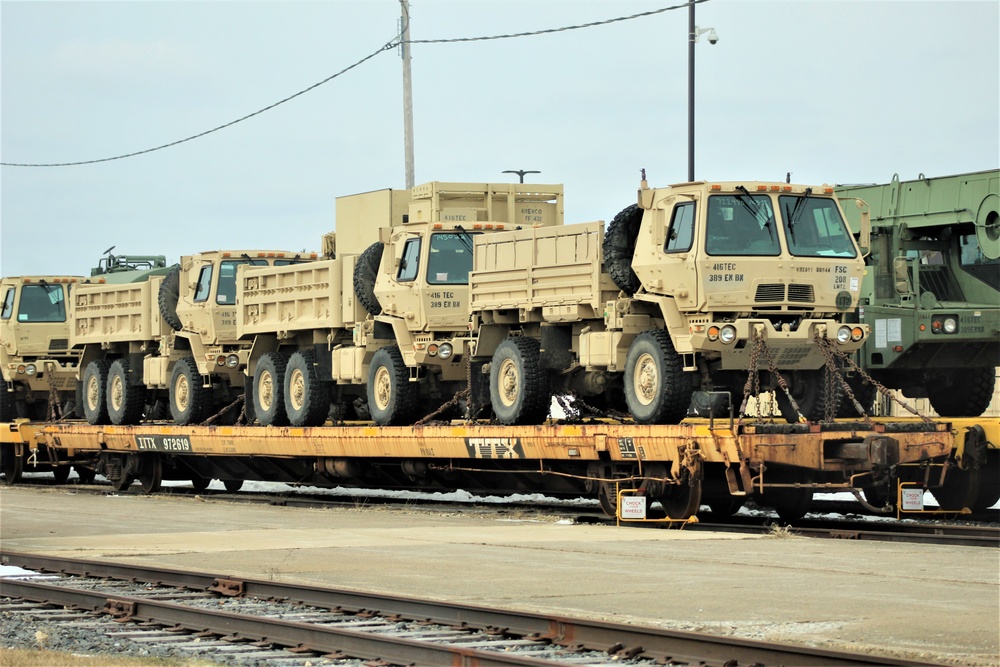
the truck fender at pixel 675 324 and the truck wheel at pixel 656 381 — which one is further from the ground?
the truck fender at pixel 675 324

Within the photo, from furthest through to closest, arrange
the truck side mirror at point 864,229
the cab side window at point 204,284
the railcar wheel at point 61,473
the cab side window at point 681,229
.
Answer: the railcar wheel at point 61,473, the cab side window at point 204,284, the truck side mirror at point 864,229, the cab side window at point 681,229

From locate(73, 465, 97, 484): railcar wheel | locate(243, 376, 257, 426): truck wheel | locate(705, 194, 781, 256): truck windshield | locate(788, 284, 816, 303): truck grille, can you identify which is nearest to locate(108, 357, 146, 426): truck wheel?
locate(73, 465, 97, 484): railcar wheel

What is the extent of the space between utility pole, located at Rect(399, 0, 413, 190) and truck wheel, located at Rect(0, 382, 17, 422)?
27.9 feet

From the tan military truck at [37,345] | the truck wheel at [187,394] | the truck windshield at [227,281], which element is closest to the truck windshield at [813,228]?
the truck windshield at [227,281]

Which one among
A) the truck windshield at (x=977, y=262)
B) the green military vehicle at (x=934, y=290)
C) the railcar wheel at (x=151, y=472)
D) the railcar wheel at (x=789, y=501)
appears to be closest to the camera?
the railcar wheel at (x=789, y=501)

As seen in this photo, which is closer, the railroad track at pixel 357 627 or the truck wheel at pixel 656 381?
the railroad track at pixel 357 627

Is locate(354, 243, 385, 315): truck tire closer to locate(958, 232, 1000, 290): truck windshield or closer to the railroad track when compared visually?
locate(958, 232, 1000, 290): truck windshield

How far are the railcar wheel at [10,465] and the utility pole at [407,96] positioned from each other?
893cm

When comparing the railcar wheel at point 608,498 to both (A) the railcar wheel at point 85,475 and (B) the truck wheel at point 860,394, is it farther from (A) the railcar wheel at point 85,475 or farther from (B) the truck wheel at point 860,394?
(A) the railcar wheel at point 85,475

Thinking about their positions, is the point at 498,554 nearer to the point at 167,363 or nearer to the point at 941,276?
the point at 941,276

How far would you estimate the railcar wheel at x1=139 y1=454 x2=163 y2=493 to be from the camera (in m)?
27.2

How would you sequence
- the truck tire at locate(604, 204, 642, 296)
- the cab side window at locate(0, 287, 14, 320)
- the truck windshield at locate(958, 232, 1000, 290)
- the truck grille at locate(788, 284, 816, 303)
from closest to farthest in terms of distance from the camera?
1. the truck grille at locate(788, 284, 816, 303)
2. the truck tire at locate(604, 204, 642, 296)
3. the truck windshield at locate(958, 232, 1000, 290)
4. the cab side window at locate(0, 287, 14, 320)

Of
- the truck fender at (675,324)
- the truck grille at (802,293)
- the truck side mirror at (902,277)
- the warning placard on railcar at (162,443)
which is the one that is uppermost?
the truck side mirror at (902,277)

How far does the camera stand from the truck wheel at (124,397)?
28.1 meters
